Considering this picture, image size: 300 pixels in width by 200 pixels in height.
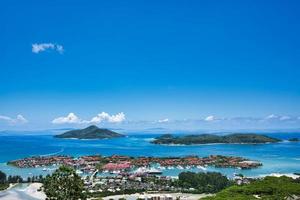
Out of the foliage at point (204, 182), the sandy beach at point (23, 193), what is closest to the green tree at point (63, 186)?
the sandy beach at point (23, 193)

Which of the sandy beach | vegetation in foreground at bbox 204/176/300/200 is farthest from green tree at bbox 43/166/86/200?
the sandy beach

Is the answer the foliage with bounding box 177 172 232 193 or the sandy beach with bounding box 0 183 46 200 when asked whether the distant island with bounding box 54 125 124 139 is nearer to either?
the sandy beach with bounding box 0 183 46 200

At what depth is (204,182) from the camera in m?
40.6

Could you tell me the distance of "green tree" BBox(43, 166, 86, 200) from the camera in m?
16.0

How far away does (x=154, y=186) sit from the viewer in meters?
41.0

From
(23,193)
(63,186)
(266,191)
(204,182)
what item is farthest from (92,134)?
(266,191)

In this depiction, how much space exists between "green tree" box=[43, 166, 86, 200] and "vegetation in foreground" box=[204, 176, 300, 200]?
17.8ft

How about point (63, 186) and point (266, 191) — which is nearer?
point (63, 186)

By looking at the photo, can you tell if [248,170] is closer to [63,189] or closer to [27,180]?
[27,180]

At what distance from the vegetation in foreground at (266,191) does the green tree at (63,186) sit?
214 inches

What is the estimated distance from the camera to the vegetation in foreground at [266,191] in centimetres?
1520

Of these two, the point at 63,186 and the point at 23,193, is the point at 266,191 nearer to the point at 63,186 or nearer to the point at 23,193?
the point at 63,186

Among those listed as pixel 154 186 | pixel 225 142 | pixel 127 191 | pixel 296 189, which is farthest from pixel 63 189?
pixel 225 142

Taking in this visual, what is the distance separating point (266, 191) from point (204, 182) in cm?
2479
